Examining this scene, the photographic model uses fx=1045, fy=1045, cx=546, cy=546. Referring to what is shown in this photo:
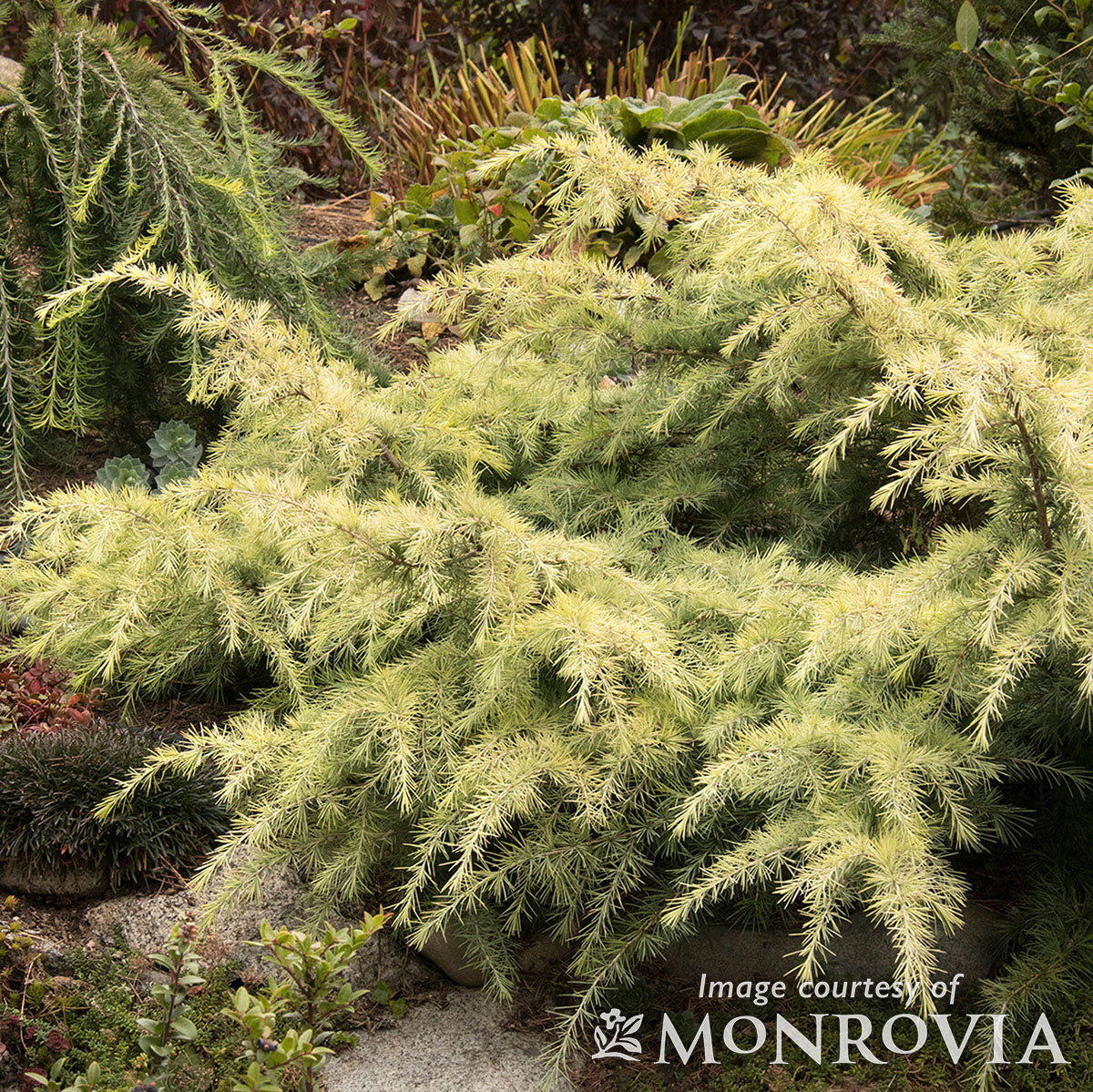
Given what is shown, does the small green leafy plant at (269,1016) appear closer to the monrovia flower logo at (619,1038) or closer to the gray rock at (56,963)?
the gray rock at (56,963)

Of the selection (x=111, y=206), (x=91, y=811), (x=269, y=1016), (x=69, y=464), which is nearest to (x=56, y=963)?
(x=91, y=811)

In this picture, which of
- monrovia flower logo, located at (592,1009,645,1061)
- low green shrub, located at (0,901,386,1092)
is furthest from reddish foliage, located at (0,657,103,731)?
monrovia flower logo, located at (592,1009,645,1061)

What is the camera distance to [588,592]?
1.80 metres

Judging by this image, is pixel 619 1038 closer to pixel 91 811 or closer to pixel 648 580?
→ pixel 648 580

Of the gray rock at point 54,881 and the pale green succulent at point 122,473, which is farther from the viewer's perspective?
the pale green succulent at point 122,473

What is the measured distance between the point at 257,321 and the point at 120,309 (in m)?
0.99

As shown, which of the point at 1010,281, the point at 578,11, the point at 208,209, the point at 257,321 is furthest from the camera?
the point at 578,11

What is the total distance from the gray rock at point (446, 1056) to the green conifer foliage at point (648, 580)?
135 mm

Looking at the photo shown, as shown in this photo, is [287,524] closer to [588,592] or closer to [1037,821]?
[588,592]

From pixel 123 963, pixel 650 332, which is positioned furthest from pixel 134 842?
pixel 650 332

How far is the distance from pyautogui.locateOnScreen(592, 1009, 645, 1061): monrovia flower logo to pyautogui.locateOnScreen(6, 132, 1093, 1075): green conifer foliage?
11 centimetres

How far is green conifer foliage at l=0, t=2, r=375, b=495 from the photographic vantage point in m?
2.67

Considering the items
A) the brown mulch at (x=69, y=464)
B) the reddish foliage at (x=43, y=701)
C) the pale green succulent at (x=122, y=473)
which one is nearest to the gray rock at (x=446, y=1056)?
the reddish foliage at (x=43, y=701)

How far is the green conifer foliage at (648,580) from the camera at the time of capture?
5.13 feet
